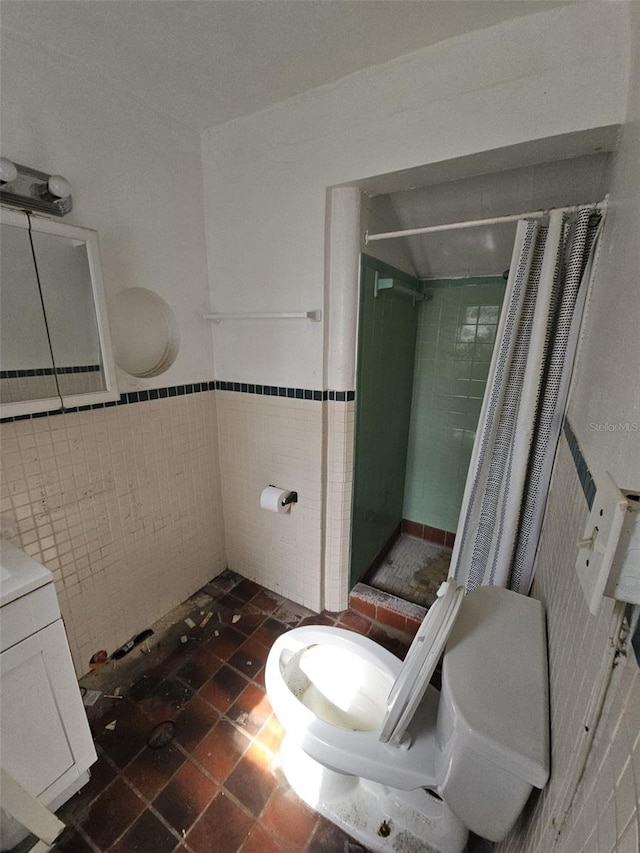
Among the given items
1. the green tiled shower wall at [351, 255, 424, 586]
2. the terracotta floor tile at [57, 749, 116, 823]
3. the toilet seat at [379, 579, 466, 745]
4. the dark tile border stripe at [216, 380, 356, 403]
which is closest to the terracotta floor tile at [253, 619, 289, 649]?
the green tiled shower wall at [351, 255, 424, 586]

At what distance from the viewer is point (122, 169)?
1271 millimetres

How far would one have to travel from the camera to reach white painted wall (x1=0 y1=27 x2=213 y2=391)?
1024 mm

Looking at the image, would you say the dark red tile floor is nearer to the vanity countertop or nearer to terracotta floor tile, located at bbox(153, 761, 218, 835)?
terracotta floor tile, located at bbox(153, 761, 218, 835)

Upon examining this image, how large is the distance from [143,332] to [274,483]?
0.94 meters

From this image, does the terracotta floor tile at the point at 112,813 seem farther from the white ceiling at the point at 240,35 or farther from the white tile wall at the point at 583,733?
the white ceiling at the point at 240,35

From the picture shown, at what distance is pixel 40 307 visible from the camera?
1.11m

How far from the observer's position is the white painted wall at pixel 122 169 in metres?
1.02

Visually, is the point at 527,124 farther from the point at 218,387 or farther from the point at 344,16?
the point at 218,387

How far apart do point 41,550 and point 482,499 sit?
164cm

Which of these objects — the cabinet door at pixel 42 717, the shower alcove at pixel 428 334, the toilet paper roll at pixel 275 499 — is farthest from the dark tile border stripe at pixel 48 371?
the shower alcove at pixel 428 334

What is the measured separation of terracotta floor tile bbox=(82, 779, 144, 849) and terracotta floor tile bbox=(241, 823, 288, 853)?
352 mm

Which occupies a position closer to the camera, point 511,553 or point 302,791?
point 302,791

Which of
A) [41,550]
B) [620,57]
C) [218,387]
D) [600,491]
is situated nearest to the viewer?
[600,491]

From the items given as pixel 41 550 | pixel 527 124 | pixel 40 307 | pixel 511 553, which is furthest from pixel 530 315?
pixel 41 550
